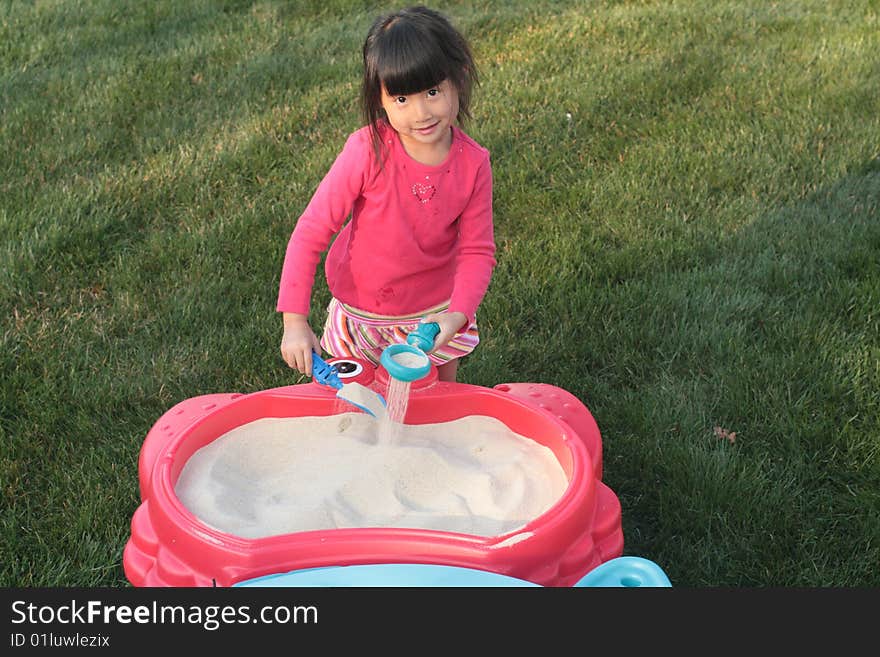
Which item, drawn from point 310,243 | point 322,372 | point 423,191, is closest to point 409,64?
point 423,191

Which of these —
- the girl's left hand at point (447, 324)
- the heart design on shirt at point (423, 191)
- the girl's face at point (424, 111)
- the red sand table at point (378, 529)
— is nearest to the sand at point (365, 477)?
the red sand table at point (378, 529)

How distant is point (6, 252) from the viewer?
3023 mm

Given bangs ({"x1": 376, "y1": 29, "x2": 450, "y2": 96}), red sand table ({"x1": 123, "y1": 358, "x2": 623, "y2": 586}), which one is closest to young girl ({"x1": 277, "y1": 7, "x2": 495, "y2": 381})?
bangs ({"x1": 376, "y1": 29, "x2": 450, "y2": 96})

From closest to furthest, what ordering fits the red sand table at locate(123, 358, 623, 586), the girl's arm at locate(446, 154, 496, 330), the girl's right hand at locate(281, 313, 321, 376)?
the red sand table at locate(123, 358, 623, 586) → the girl's right hand at locate(281, 313, 321, 376) → the girl's arm at locate(446, 154, 496, 330)

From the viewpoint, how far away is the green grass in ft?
7.25

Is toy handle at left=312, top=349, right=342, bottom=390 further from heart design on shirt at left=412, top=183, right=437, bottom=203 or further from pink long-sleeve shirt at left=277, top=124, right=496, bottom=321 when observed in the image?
heart design on shirt at left=412, top=183, right=437, bottom=203

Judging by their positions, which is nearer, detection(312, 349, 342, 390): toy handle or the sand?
the sand

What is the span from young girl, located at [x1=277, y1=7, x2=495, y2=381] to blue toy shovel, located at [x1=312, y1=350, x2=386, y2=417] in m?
0.03

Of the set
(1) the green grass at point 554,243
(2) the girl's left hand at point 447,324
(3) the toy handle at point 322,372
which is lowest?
(1) the green grass at point 554,243

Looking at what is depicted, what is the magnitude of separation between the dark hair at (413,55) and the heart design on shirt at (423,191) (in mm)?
213

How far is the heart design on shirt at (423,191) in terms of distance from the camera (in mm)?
2119

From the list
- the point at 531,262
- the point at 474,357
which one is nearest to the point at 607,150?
the point at 531,262

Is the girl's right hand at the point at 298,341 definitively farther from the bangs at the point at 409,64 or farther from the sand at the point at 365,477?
the bangs at the point at 409,64

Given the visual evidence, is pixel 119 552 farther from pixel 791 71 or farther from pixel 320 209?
pixel 791 71
